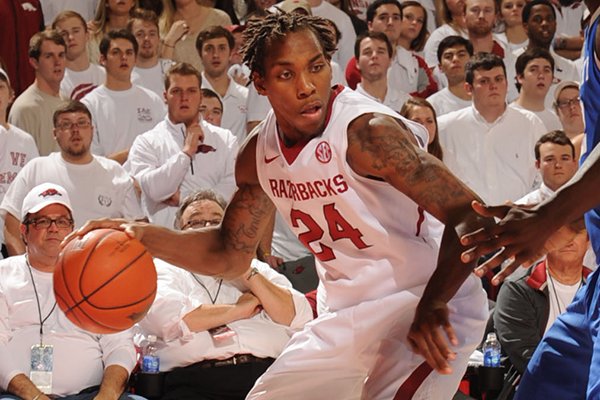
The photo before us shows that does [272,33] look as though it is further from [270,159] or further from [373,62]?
[373,62]

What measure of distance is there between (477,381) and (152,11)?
15.9 ft

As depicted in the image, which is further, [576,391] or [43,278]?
[43,278]

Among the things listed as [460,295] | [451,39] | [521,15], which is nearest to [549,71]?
[451,39]

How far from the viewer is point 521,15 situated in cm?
1096

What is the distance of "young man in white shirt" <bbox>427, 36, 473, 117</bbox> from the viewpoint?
9.43 metres

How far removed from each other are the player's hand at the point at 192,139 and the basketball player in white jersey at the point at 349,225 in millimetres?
3749

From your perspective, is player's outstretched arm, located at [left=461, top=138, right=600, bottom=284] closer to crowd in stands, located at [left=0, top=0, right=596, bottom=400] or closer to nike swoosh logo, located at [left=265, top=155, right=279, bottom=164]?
nike swoosh logo, located at [left=265, top=155, right=279, bottom=164]

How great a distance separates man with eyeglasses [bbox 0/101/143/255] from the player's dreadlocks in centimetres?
373

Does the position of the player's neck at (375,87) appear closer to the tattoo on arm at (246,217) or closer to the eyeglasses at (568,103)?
the eyeglasses at (568,103)

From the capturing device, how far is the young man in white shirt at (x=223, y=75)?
917cm

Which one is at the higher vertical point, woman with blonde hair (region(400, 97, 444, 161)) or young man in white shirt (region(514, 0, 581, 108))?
young man in white shirt (region(514, 0, 581, 108))

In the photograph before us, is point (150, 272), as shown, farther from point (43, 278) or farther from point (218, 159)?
point (218, 159)

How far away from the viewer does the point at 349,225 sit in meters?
3.90

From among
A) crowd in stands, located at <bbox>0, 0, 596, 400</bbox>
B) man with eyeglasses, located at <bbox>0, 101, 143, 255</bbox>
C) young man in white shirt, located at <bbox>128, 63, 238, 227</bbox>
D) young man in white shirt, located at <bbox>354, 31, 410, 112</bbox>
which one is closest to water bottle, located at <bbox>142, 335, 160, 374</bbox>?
crowd in stands, located at <bbox>0, 0, 596, 400</bbox>
